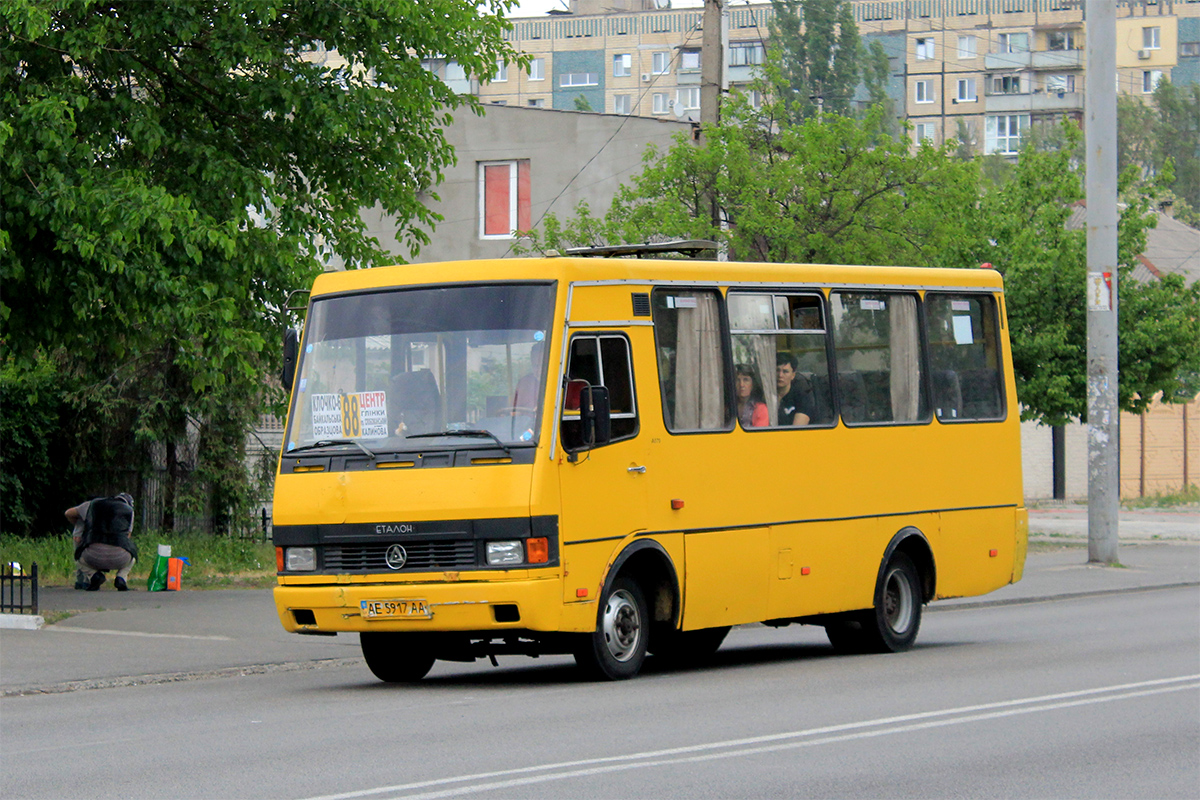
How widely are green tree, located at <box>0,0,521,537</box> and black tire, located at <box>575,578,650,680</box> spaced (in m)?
6.24

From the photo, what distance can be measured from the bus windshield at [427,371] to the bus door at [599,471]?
1.04 ft

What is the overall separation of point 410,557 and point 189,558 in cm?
1318

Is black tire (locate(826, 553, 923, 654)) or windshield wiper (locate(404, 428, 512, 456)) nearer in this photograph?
windshield wiper (locate(404, 428, 512, 456))

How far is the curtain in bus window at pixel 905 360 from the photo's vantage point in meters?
A: 14.9

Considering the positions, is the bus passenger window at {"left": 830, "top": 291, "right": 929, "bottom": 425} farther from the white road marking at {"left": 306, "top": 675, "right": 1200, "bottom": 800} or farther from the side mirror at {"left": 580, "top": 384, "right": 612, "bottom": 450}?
the white road marking at {"left": 306, "top": 675, "right": 1200, "bottom": 800}

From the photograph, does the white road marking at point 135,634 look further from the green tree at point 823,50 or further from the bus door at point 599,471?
the green tree at point 823,50

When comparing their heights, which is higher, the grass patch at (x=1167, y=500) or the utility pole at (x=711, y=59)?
the utility pole at (x=711, y=59)

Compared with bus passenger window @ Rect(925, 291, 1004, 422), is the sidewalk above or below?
below

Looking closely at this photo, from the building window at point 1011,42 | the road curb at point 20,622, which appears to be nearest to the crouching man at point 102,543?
the road curb at point 20,622

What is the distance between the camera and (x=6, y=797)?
7891mm

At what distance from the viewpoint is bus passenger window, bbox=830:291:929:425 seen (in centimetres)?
1438

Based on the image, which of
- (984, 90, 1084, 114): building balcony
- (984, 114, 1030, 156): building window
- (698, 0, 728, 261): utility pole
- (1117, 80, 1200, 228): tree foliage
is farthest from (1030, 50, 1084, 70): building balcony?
(698, 0, 728, 261): utility pole

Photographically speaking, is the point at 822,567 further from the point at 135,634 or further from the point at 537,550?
the point at 135,634

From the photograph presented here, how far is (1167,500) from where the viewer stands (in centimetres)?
4478
